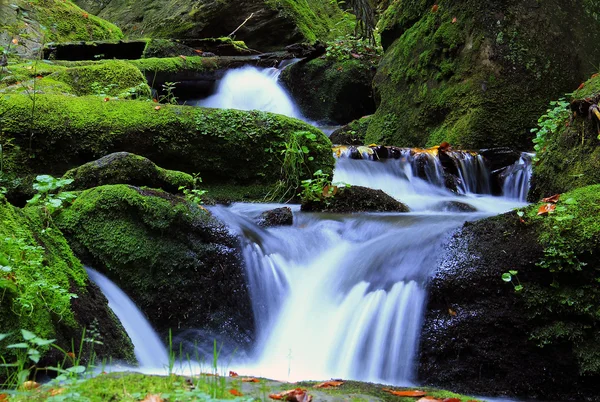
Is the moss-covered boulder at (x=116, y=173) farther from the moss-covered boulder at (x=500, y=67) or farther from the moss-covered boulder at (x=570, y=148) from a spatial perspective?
the moss-covered boulder at (x=500, y=67)

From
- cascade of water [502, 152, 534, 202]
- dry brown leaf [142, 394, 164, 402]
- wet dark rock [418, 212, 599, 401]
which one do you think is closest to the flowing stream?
wet dark rock [418, 212, 599, 401]

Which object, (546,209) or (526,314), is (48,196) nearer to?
(526,314)

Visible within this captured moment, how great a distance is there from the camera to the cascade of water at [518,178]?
705 centimetres

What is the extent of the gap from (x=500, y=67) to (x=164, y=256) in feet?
20.5

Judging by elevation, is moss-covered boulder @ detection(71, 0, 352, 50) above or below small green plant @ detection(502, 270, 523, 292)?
above

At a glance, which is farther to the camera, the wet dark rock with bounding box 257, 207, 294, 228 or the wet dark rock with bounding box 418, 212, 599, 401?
the wet dark rock with bounding box 257, 207, 294, 228

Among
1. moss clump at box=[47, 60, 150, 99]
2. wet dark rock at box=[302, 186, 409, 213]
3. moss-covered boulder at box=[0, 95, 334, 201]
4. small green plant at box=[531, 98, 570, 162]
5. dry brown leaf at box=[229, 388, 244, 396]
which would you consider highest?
moss clump at box=[47, 60, 150, 99]

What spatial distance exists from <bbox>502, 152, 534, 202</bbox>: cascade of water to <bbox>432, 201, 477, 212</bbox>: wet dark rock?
40.1 inches

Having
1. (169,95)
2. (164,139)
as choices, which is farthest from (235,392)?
(169,95)

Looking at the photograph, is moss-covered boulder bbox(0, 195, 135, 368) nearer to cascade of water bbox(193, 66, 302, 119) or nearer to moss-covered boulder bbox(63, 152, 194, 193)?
moss-covered boulder bbox(63, 152, 194, 193)

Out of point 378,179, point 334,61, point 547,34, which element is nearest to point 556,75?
point 547,34

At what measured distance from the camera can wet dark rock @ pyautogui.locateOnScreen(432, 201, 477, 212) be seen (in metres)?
6.39

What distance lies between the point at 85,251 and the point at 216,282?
40.7 inches

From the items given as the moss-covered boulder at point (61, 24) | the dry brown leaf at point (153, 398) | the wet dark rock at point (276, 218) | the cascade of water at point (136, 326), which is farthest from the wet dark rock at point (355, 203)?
the moss-covered boulder at point (61, 24)
